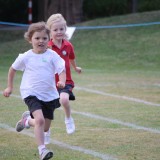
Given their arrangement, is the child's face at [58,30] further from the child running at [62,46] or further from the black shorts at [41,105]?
the black shorts at [41,105]

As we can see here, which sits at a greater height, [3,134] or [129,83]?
[3,134]

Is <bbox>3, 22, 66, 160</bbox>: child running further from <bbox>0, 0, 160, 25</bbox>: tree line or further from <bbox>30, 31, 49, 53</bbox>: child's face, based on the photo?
<bbox>0, 0, 160, 25</bbox>: tree line

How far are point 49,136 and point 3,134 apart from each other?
843mm

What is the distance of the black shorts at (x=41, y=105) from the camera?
25.6ft

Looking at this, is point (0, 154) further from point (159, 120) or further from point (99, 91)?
point (99, 91)

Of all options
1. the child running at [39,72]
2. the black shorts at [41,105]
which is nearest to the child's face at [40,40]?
the child running at [39,72]

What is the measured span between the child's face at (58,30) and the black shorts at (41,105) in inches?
59.7

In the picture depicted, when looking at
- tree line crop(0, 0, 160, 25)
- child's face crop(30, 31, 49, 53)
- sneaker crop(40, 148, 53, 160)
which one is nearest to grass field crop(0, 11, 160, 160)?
sneaker crop(40, 148, 53, 160)

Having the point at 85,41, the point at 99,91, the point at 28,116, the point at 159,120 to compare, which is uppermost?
the point at 28,116

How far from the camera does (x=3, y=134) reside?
938 cm

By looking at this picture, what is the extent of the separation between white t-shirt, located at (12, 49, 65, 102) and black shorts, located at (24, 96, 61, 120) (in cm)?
5

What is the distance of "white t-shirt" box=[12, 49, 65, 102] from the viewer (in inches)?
312

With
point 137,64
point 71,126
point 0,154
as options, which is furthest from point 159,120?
point 137,64

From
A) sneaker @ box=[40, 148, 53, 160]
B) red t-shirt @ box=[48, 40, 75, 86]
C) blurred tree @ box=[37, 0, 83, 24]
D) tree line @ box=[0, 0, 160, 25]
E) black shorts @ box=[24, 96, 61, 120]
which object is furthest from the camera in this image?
tree line @ box=[0, 0, 160, 25]
